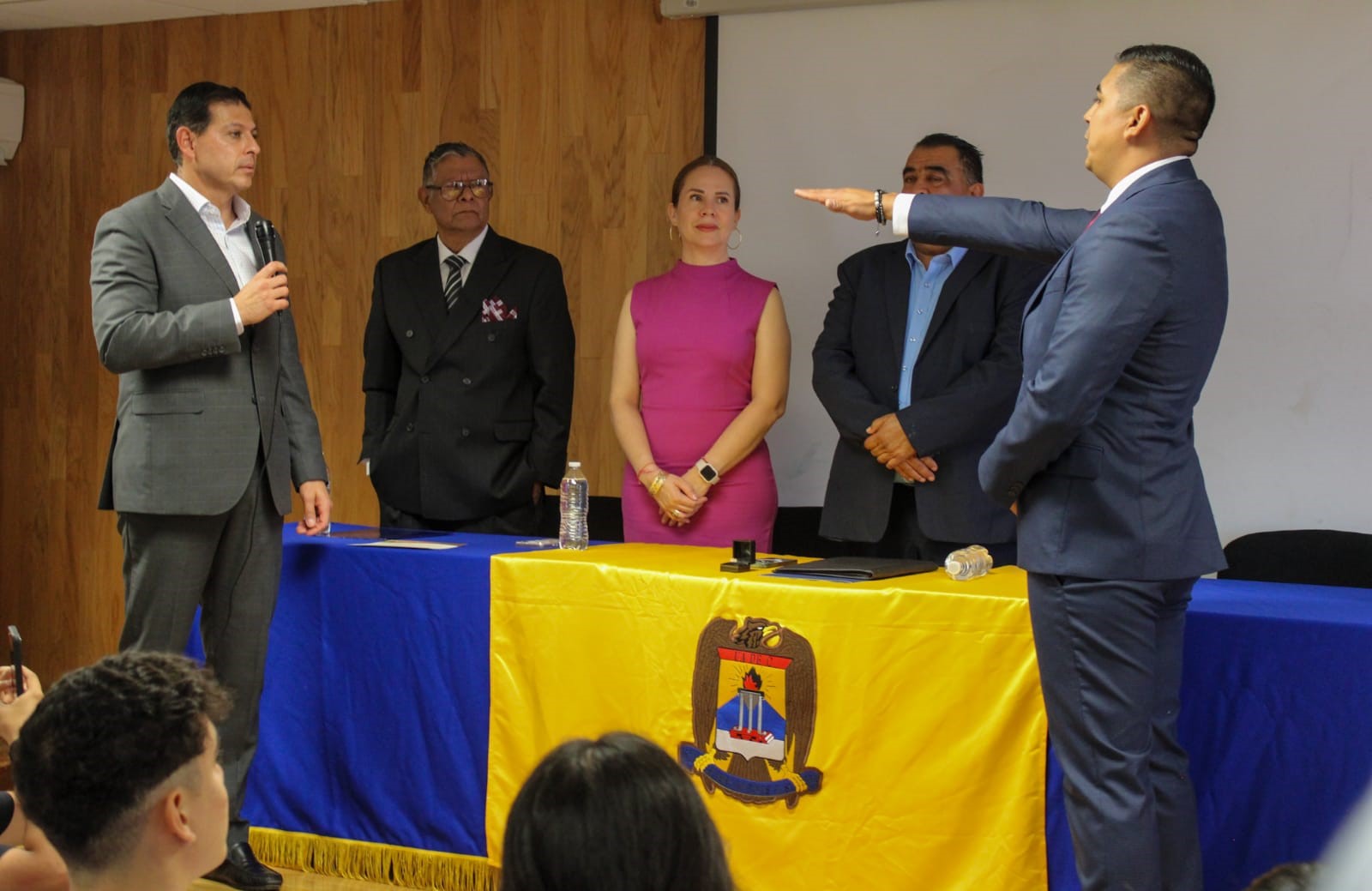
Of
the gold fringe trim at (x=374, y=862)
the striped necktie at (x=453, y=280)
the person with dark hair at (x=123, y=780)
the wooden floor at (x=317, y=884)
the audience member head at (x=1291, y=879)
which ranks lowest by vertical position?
the wooden floor at (x=317, y=884)

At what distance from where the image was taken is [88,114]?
5289 millimetres

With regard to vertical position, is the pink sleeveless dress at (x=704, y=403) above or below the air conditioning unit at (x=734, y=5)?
below

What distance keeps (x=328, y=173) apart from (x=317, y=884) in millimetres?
2839

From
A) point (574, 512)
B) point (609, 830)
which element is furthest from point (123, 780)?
point (574, 512)

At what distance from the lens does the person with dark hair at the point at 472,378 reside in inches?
145

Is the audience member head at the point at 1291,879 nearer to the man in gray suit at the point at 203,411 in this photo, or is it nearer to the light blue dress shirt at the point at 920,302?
the man in gray suit at the point at 203,411

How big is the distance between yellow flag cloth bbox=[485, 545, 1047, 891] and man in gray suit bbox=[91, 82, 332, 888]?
582mm

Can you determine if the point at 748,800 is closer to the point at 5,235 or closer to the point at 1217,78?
the point at 1217,78

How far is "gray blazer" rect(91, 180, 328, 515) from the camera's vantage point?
268 centimetres

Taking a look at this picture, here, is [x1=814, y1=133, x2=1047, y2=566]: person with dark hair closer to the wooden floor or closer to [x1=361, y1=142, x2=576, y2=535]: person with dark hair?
[x1=361, y1=142, x2=576, y2=535]: person with dark hair

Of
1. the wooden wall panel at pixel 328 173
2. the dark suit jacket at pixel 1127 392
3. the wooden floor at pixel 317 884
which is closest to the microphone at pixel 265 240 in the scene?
the wooden floor at pixel 317 884

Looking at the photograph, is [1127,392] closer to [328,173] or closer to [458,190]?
[458,190]

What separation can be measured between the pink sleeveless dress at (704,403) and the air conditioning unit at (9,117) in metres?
3.31

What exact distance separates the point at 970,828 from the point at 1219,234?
115 cm
